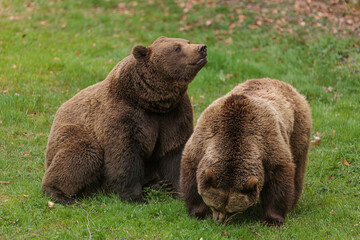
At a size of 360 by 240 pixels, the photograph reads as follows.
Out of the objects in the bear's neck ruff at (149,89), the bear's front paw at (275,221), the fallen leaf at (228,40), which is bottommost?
the fallen leaf at (228,40)

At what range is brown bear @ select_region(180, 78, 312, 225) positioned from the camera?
558 centimetres

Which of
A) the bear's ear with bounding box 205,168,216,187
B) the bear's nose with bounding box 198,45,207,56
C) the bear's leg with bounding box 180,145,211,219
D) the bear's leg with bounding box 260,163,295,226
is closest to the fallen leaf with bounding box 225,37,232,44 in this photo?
the bear's nose with bounding box 198,45,207,56

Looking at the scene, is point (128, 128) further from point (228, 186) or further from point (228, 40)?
point (228, 40)

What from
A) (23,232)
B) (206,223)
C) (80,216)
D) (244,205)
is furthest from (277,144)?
(23,232)

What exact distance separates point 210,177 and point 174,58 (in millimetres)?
2171

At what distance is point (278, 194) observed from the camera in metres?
6.02

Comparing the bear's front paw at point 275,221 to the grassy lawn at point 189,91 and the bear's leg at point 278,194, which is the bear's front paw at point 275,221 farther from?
the grassy lawn at point 189,91

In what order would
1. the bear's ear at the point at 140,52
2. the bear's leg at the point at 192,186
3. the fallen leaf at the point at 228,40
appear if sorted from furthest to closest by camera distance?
the fallen leaf at the point at 228,40 → the bear's ear at the point at 140,52 → the bear's leg at the point at 192,186

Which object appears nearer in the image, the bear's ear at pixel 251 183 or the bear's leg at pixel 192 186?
the bear's ear at pixel 251 183

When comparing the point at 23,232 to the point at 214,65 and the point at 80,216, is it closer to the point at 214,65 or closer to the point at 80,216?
the point at 80,216

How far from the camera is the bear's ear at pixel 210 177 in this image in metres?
5.47

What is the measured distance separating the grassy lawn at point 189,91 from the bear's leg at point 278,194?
17 cm

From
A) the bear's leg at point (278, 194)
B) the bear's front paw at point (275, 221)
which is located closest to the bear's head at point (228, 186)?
the bear's leg at point (278, 194)

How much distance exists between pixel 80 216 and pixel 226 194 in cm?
200
